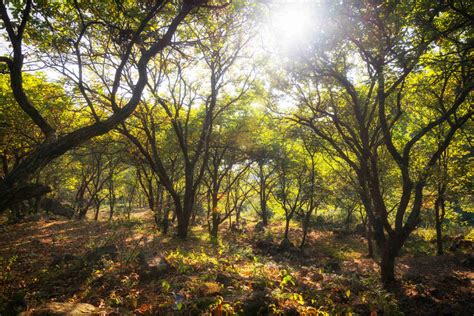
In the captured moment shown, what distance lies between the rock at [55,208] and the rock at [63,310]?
3274 cm

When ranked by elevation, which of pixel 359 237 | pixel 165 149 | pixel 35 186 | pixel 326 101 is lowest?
pixel 359 237

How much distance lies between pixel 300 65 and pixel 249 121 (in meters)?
10.0

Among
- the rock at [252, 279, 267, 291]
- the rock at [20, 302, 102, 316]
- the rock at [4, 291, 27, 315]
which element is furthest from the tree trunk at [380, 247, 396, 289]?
the rock at [4, 291, 27, 315]

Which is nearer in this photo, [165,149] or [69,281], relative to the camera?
[69,281]

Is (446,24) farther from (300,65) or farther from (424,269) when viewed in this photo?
(424,269)

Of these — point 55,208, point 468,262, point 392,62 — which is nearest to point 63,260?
point 392,62

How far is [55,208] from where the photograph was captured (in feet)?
113

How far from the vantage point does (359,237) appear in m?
29.8

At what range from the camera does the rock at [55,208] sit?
3391 centimetres

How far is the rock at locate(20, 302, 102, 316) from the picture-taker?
198 inches

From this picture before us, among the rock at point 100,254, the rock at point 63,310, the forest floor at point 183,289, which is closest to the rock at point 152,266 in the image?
the forest floor at point 183,289

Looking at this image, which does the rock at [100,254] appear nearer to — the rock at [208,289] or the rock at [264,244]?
the rock at [208,289]

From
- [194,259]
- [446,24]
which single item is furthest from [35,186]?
[446,24]

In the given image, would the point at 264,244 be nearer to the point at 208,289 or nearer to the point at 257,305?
the point at 208,289
